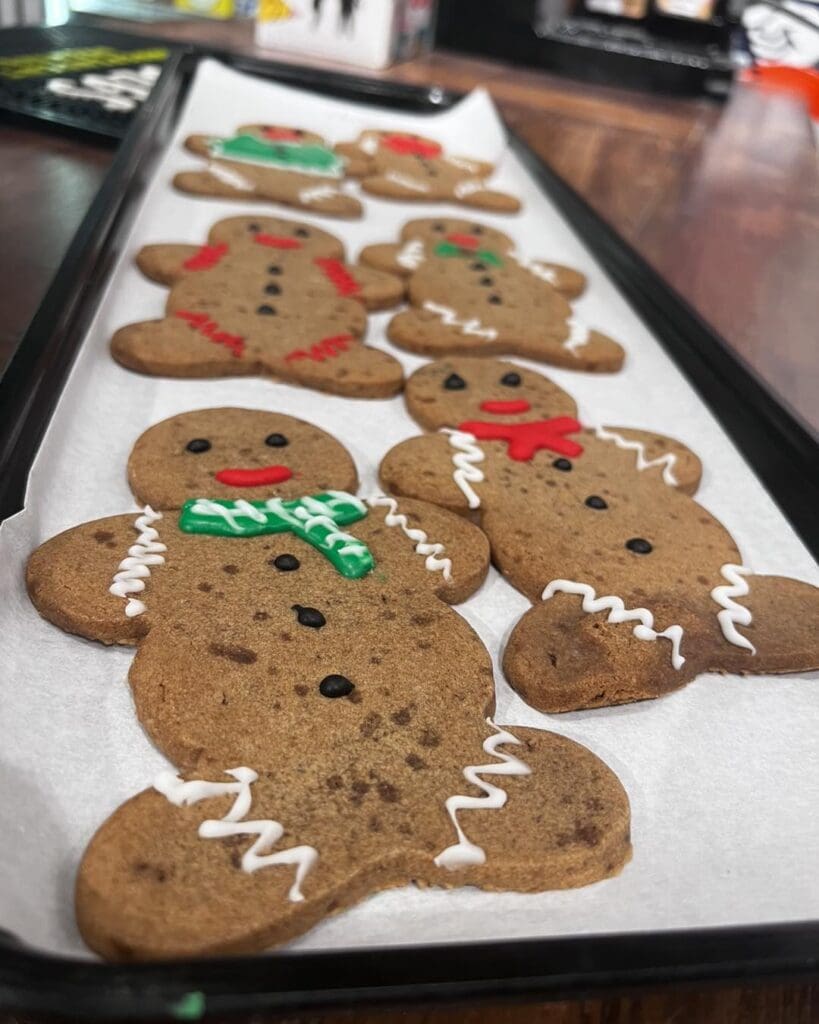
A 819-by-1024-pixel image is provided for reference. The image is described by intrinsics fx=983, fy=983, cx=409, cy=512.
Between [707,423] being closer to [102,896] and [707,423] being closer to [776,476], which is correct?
[776,476]

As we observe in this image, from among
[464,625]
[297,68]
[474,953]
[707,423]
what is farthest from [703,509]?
[297,68]

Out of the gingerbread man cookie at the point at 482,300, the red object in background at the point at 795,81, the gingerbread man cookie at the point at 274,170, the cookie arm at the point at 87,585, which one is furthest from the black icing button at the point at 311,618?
the gingerbread man cookie at the point at 274,170

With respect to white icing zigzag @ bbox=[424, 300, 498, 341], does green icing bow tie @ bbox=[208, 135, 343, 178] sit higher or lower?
higher

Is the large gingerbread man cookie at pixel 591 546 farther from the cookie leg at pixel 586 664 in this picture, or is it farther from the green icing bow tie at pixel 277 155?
the green icing bow tie at pixel 277 155

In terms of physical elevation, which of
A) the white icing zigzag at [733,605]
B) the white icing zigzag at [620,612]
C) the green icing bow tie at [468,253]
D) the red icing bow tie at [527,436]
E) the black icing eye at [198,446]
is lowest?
the white icing zigzag at [733,605]

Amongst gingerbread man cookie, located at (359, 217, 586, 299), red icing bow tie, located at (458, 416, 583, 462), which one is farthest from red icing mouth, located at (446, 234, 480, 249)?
red icing bow tie, located at (458, 416, 583, 462)

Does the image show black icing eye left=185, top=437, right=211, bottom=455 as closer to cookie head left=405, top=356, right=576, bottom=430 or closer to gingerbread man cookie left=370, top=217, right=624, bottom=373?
cookie head left=405, top=356, right=576, bottom=430
